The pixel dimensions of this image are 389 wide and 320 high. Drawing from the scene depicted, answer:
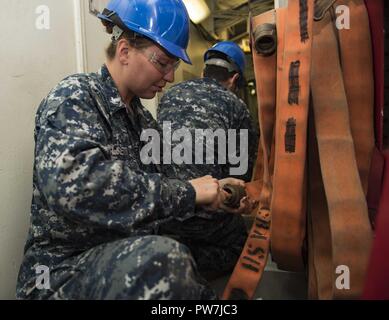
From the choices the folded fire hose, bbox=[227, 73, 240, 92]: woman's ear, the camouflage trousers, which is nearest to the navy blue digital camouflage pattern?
the camouflage trousers

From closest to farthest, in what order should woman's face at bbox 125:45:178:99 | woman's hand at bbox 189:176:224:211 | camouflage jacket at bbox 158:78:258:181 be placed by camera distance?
woman's hand at bbox 189:176:224:211 < woman's face at bbox 125:45:178:99 < camouflage jacket at bbox 158:78:258:181

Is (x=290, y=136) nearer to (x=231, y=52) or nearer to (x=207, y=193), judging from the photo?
(x=207, y=193)

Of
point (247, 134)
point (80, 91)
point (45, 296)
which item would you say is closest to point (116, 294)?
point (45, 296)

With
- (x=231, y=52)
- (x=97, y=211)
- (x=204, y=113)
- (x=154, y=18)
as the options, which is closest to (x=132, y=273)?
(x=97, y=211)

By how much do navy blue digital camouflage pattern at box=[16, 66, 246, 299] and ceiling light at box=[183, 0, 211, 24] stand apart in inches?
110

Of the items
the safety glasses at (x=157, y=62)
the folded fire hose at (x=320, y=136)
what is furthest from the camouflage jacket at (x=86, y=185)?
the folded fire hose at (x=320, y=136)

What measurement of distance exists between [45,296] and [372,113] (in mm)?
1039

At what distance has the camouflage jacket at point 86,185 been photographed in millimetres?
878

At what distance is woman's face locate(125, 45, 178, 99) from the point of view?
1162 millimetres

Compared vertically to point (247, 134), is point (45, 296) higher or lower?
lower

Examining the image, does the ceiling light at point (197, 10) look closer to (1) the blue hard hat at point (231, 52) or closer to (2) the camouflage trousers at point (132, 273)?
(1) the blue hard hat at point (231, 52)

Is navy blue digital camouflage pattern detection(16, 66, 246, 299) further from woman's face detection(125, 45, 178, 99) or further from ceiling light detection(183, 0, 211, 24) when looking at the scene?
ceiling light detection(183, 0, 211, 24)
